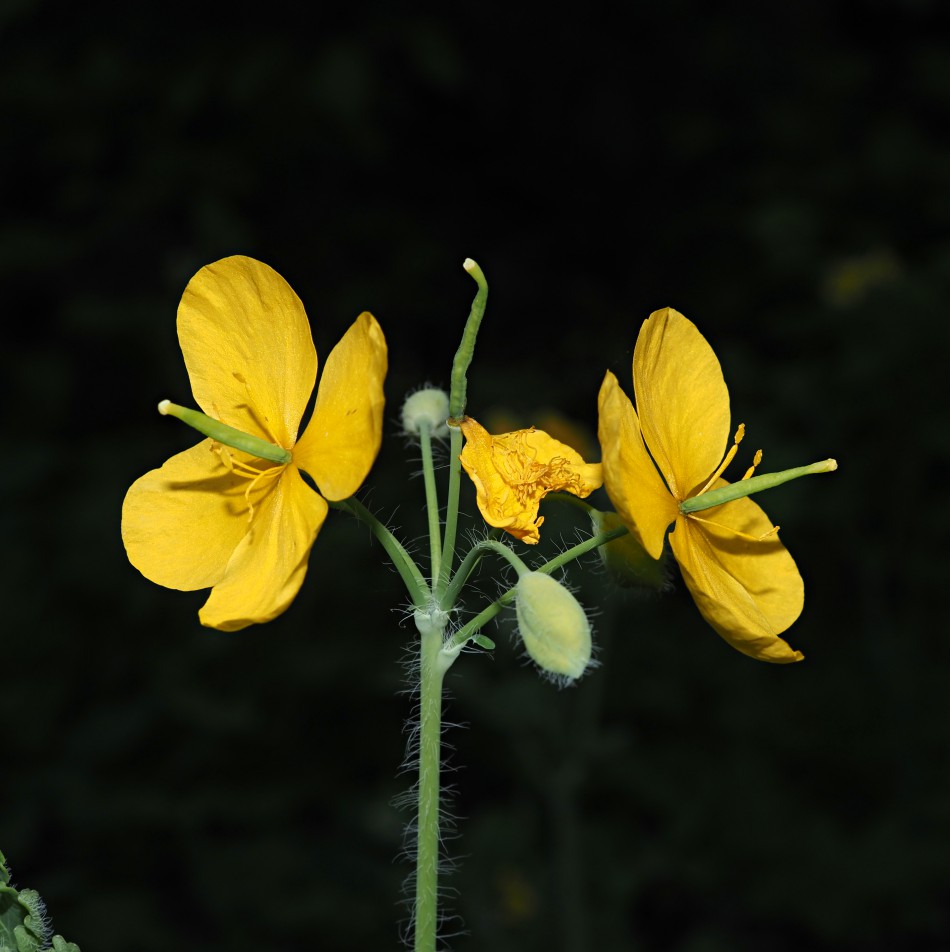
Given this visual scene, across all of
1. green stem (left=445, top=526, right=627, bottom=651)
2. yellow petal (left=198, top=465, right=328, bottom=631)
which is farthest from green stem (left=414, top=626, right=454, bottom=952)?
yellow petal (left=198, top=465, right=328, bottom=631)

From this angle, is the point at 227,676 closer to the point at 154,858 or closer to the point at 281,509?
the point at 154,858

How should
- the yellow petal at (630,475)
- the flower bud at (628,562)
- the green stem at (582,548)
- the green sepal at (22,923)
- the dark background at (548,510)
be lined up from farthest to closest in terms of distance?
1. the dark background at (548,510)
2. the flower bud at (628,562)
3. the green stem at (582,548)
4. the yellow petal at (630,475)
5. the green sepal at (22,923)

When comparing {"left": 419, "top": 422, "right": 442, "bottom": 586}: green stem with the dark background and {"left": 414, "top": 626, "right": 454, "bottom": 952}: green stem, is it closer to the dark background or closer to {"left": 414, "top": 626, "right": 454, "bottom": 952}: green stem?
{"left": 414, "top": 626, "right": 454, "bottom": 952}: green stem

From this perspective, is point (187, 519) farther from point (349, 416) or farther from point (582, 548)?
point (582, 548)

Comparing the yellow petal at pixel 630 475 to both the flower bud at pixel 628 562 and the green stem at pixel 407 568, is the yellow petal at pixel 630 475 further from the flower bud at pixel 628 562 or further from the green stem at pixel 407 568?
the green stem at pixel 407 568

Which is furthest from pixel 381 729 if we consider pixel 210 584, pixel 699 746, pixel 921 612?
pixel 210 584

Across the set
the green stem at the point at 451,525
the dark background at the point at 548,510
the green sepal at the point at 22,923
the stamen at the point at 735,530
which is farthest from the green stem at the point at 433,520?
the dark background at the point at 548,510

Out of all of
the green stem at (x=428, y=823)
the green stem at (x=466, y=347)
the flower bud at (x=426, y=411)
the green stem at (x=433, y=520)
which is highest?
the flower bud at (x=426, y=411)
